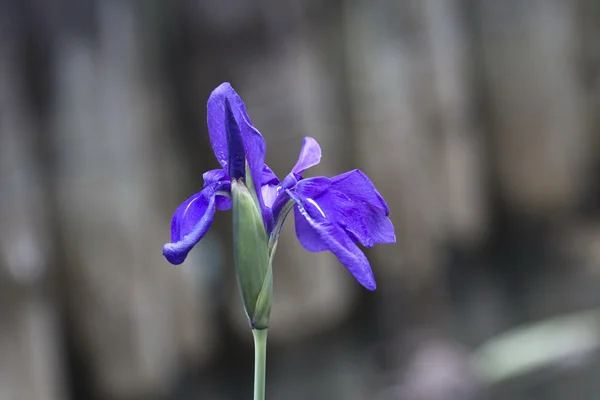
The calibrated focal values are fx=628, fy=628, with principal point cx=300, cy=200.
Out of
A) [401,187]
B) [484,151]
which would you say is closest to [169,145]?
[401,187]

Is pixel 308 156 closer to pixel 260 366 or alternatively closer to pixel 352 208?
pixel 352 208

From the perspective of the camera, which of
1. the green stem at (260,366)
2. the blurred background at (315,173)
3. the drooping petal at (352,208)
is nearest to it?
the green stem at (260,366)

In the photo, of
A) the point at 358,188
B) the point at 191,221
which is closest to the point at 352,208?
the point at 358,188

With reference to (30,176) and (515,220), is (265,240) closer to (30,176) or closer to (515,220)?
(30,176)

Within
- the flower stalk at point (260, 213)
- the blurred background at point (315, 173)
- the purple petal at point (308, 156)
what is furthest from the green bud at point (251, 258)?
the blurred background at point (315, 173)

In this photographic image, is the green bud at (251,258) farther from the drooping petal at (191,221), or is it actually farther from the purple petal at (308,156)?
the purple petal at (308,156)

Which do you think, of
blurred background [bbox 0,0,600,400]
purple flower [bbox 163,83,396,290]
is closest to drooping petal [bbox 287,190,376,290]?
purple flower [bbox 163,83,396,290]
